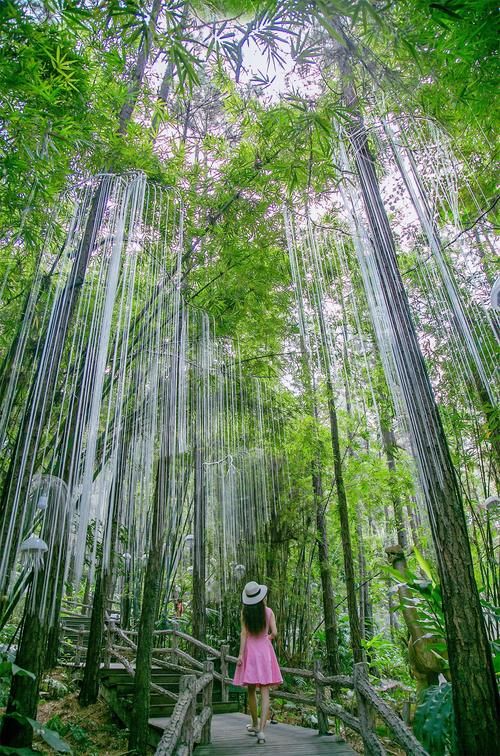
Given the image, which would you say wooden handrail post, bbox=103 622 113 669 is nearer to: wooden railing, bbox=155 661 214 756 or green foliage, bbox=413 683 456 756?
wooden railing, bbox=155 661 214 756

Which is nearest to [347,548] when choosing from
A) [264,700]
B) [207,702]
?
[207,702]

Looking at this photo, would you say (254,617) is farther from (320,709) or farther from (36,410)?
(36,410)

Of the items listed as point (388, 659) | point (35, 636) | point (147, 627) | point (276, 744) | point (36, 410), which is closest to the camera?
point (36, 410)

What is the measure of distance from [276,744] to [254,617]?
3.07 feet

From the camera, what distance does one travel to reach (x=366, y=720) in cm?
289

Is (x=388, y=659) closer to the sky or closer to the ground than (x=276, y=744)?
closer to the sky

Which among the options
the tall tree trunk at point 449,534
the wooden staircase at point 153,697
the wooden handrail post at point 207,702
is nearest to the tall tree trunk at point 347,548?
the wooden staircase at point 153,697

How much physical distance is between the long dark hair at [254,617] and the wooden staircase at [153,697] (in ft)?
5.02

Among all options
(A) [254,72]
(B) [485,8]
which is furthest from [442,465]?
(A) [254,72]

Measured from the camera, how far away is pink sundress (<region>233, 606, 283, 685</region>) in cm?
309

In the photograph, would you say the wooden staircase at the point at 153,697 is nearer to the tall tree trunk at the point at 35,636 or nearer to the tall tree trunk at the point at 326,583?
the tall tree trunk at the point at 326,583

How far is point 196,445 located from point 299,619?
384cm

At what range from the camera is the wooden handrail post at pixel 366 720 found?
269 cm

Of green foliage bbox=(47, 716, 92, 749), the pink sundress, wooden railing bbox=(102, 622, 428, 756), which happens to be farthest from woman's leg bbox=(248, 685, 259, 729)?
green foliage bbox=(47, 716, 92, 749)
